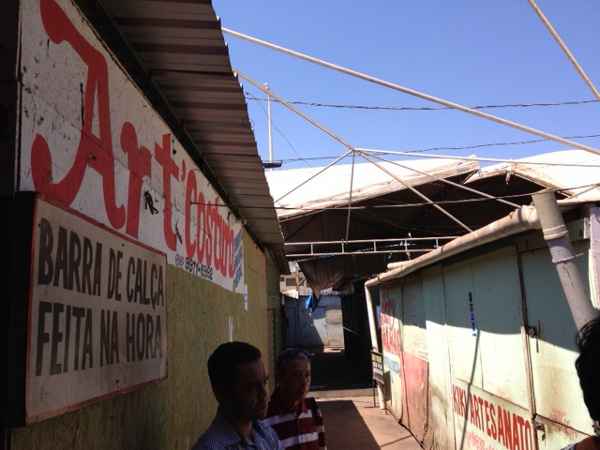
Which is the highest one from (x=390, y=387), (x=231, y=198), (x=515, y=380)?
(x=231, y=198)

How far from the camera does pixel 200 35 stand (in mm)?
2637

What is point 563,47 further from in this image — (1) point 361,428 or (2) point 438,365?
(1) point 361,428

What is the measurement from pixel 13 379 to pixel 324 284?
48.6 feet

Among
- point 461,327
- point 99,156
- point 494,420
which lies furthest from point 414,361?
point 99,156

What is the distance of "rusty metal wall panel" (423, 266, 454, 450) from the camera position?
7.40 m

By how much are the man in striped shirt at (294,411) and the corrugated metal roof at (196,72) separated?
1638 mm

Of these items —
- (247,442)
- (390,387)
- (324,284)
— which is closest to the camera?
(247,442)

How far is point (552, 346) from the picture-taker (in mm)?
4359

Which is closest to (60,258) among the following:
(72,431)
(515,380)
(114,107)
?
(72,431)

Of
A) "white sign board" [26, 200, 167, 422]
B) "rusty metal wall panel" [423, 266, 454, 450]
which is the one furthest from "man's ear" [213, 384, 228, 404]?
"rusty metal wall panel" [423, 266, 454, 450]

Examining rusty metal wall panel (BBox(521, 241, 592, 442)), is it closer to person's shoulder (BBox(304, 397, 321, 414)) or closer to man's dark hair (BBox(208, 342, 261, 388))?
person's shoulder (BBox(304, 397, 321, 414))

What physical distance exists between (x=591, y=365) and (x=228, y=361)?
1.33 meters

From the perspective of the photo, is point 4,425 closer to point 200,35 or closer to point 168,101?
point 200,35

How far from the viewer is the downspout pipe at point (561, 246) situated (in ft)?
11.5
